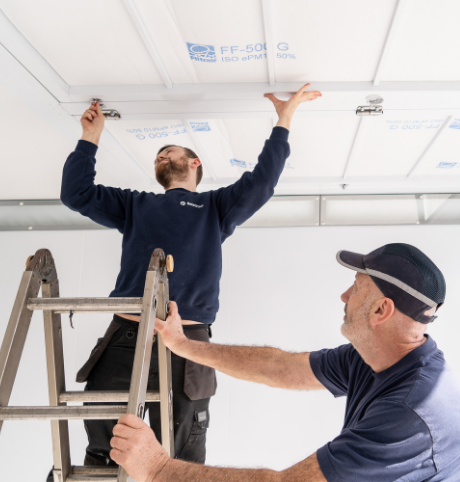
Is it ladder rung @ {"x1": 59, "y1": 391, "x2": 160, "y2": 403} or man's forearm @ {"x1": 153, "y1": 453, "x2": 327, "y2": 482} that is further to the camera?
ladder rung @ {"x1": 59, "y1": 391, "x2": 160, "y2": 403}

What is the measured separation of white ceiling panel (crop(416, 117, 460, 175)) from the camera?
2.29 metres

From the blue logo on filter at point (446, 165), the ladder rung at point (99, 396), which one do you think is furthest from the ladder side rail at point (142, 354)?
the blue logo on filter at point (446, 165)

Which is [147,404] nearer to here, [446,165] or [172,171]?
[172,171]

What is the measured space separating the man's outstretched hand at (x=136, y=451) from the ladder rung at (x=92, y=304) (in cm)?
35

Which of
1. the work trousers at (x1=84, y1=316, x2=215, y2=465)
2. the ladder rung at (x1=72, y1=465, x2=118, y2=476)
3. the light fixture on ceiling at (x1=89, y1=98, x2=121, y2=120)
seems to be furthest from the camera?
the light fixture on ceiling at (x1=89, y1=98, x2=121, y2=120)

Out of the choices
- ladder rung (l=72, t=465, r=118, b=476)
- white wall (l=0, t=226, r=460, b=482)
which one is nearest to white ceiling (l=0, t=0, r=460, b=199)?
white wall (l=0, t=226, r=460, b=482)

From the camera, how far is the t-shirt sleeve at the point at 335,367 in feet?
5.65

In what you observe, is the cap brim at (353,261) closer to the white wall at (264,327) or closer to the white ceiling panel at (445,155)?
the white ceiling panel at (445,155)

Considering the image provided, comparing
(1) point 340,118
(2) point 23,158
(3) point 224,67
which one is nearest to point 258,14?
(3) point 224,67

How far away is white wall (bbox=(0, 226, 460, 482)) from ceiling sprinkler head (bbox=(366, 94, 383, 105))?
60.3 inches

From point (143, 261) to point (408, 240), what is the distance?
7.69 feet

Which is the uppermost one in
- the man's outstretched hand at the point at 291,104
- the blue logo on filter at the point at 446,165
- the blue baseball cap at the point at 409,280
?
the blue logo on filter at the point at 446,165

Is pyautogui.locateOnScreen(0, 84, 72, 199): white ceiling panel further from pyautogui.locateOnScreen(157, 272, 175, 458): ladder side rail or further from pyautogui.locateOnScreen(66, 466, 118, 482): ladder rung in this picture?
pyautogui.locateOnScreen(66, 466, 118, 482): ladder rung

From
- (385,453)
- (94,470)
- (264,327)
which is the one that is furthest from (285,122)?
(264,327)
